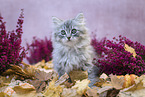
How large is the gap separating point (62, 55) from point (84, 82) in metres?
0.55

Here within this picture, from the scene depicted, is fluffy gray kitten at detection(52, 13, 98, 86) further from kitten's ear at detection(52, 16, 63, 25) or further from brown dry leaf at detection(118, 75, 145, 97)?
brown dry leaf at detection(118, 75, 145, 97)

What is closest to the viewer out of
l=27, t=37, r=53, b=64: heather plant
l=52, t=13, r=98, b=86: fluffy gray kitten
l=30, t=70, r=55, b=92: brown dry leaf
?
l=30, t=70, r=55, b=92: brown dry leaf

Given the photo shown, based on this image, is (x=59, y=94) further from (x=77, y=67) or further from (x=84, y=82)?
(x=77, y=67)

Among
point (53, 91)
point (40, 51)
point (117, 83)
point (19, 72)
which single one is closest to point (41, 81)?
point (53, 91)

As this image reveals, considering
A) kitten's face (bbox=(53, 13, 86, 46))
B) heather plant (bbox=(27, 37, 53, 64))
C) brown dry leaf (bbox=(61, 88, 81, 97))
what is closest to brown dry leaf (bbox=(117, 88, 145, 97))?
brown dry leaf (bbox=(61, 88, 81, 97))

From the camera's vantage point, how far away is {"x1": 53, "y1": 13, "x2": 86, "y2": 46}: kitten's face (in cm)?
129

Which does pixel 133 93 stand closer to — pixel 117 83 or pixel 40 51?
pixel 117 83

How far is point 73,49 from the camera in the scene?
4.30 feet

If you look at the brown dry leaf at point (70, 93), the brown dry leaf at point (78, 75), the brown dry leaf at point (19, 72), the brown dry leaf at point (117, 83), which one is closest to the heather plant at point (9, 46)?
the brown dry leaf at point (19, 72)

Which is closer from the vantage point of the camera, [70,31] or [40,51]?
[70,31]

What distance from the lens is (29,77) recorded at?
1.24 meters

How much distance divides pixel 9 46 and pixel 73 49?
1.84ft

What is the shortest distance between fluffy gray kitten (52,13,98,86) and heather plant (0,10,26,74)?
1.16ft

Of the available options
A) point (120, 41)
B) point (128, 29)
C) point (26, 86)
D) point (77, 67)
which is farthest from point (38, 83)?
point (128, 29)
